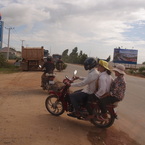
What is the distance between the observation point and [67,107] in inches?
259

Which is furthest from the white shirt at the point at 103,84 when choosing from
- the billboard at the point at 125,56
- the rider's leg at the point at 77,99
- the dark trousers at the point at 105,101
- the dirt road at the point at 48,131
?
Answer: the billboard at the point at 125,56

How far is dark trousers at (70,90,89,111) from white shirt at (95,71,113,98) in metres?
0.36

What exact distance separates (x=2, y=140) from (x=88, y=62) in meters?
2.68

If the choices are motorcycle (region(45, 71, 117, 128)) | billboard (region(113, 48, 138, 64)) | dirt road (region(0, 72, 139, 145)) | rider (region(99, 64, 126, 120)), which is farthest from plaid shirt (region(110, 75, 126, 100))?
billboard (region(113, 48, 138, 64))

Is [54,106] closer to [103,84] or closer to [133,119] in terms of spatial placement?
[103,84]

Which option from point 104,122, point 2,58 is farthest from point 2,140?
point 2,58

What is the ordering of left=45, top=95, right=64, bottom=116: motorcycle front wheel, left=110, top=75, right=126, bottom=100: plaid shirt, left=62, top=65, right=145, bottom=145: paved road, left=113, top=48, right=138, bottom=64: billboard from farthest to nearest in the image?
left=113, top=48, right=138, bottom=64: billboard < left=45, top=95, right=64, bottom=116: motorcycle front wheel < left=62, top=65, right=145, bottom=145: paved road < left=110, top=75, right=126, bottom=100: plaid shirt

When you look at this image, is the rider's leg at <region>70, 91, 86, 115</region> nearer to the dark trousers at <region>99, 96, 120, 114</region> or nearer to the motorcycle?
the motorcycle

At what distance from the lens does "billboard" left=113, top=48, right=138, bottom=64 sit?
5922 centimetres

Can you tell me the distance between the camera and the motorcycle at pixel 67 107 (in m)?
5.95

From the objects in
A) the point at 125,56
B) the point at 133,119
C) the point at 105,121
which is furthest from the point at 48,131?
the point at 125,56

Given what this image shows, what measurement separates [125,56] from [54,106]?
54.3m

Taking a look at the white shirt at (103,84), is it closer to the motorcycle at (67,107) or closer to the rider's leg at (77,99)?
the motorcycle at (67,107)

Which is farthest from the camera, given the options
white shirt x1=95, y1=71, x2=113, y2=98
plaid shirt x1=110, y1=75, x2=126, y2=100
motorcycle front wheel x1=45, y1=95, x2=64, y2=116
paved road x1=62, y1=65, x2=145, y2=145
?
motorcycle front wheel x1=45, y1=95, x2=64, y2=116
